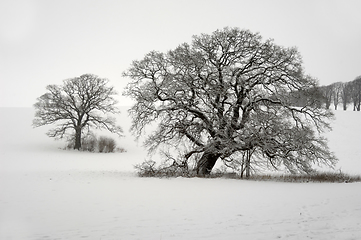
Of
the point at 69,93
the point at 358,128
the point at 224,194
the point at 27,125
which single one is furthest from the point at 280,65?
the point at 27,125

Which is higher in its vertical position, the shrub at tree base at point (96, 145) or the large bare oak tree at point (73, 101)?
the large bare oak tree at point (73, 101)

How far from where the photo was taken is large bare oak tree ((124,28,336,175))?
13.0 meters

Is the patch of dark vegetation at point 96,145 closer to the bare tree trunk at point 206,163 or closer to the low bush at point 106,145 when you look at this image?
the low bush at point 106,145

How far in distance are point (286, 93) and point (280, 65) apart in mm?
1622

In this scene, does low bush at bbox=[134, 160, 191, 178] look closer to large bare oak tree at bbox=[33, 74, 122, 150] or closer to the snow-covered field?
the snow-covered field

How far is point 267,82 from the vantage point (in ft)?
44.3

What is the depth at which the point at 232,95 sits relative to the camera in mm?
13805

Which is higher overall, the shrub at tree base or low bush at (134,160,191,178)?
the shrub at tree base

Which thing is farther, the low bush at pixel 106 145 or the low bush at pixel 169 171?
the low bush at pixel 106 145

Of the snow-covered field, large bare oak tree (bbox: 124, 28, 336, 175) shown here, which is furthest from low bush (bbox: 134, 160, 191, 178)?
the snow-covered field

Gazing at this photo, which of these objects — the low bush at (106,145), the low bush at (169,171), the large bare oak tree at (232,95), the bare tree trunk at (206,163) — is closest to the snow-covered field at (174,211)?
the low bush at (169,171)

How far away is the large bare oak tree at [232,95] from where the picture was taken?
13.0m

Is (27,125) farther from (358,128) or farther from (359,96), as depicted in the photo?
(359,96)

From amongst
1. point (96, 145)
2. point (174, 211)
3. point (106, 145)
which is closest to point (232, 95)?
point (174, 211)
